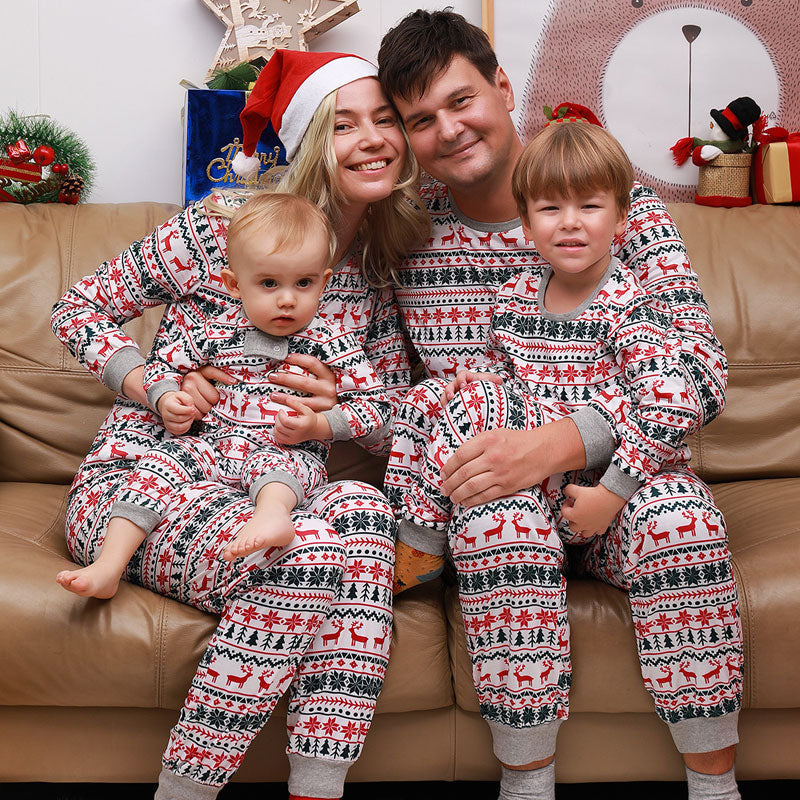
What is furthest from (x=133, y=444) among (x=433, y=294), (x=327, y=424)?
(x=433, y=294)

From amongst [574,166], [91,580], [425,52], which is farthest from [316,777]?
[425,52]

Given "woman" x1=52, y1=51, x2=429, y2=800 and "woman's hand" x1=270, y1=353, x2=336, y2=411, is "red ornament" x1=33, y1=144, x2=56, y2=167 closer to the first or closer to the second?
"woman" x1=52, y1=51, x2=429, y2=800

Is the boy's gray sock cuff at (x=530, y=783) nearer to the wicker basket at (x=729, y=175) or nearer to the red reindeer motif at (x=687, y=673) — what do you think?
the red reindeer motif at (x=687, y=673)

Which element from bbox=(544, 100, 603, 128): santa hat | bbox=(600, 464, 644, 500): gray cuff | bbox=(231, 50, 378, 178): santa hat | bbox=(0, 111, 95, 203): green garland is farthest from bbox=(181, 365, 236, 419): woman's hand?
bbox=(544, 100, 603, 128): santa hat

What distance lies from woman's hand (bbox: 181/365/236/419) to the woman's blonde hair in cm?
31

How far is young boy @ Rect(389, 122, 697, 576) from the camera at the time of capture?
1.32 metres

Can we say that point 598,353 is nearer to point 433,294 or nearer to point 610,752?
point 433,294

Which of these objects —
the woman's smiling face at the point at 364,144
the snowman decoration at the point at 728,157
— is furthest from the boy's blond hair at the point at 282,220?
the snowman decoration at the point at 728,157

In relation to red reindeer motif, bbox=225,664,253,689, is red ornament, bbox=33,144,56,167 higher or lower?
higher

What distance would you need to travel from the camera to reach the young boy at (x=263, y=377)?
1.39 m

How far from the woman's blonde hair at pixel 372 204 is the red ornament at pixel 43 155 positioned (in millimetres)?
694

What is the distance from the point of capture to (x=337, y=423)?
1488 mm

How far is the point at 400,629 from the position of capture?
1338mm

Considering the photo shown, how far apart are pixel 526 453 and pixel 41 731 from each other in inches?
34.7
